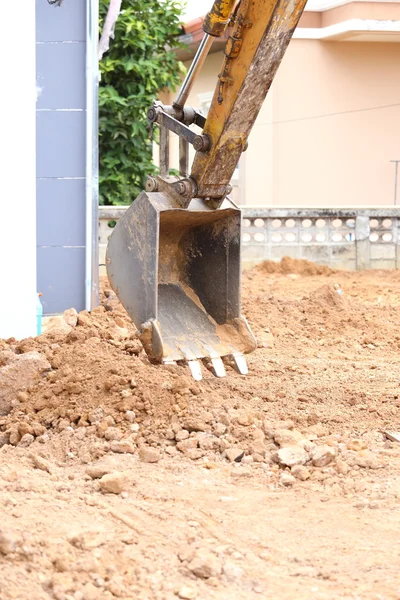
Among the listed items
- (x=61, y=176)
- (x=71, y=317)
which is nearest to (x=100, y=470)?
(x=71, y=317)

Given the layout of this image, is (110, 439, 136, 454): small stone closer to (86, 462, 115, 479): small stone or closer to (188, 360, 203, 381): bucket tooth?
(86, 462, 115, 479): small stone

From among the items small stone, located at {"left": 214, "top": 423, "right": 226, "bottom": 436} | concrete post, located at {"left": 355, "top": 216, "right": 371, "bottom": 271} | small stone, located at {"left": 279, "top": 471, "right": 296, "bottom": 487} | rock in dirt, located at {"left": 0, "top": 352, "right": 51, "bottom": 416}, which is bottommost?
small stone, located at {"left": 279, "top": 471, "right": 296, "bottom": 487}

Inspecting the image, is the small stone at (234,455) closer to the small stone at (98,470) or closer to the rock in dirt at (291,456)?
the rock in dirt at (291,456)

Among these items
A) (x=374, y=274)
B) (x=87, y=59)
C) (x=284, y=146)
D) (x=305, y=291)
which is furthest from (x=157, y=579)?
(x=284, y=146)

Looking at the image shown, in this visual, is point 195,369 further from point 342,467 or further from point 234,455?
point 342,467

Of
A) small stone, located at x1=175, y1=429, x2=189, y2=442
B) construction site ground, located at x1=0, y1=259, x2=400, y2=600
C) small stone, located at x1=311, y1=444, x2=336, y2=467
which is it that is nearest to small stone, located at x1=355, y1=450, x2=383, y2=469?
construction site ground, located at x1=0, y1=259, x2=400, y2=600

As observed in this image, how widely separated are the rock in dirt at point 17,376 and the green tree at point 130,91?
253 inches

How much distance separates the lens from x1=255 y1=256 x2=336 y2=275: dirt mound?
35.8 feet

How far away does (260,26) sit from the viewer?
3953mm

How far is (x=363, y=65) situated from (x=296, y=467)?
11.5m

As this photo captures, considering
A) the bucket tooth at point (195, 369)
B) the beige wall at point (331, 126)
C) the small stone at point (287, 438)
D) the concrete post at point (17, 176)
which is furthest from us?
the beige wall at point (331, 126)

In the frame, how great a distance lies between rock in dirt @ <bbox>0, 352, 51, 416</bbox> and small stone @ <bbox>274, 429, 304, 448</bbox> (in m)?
1.48

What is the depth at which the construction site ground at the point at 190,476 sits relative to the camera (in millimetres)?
2727

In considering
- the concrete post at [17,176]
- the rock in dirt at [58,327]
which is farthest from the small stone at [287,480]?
the concrete post at [17,176]
